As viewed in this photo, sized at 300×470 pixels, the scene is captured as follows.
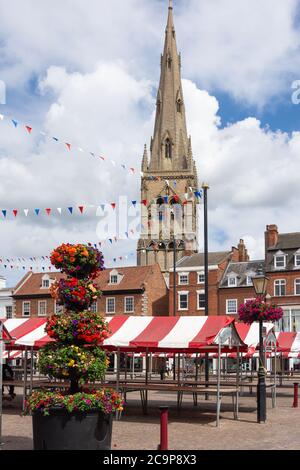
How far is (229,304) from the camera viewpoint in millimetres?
59906

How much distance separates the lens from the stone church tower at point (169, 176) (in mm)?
90188

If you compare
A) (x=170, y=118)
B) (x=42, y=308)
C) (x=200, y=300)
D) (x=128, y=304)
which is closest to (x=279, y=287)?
(x=200, y=300)

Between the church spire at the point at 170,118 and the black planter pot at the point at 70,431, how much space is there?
88470 mm

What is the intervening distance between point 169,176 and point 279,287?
4114 centimetres

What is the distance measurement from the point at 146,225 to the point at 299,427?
79.8m

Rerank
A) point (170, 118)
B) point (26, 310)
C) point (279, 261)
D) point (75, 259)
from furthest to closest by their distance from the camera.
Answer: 1. point (170, 118)
2. point (26, 310)
3. point (279, 261)
4. point (75, 259)

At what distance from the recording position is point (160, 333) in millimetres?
18734

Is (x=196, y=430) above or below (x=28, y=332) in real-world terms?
below

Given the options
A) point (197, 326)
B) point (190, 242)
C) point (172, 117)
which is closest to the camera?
point (197, 326)

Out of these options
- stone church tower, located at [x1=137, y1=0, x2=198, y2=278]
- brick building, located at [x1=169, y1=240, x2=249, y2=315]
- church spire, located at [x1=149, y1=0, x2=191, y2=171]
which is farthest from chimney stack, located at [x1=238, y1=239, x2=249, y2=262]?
church spire, located at [x1=149, y1=0, x2=191, y2=171]

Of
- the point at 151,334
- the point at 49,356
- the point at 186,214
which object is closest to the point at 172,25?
the point at 186,214

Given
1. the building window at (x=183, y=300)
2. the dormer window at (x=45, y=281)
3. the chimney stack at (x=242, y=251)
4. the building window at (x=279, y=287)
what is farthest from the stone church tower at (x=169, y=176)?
the building window at (x=279, y=287)

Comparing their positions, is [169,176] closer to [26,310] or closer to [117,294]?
[117,294]
